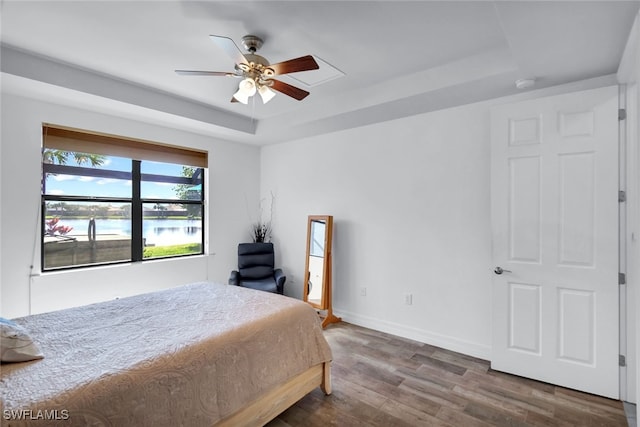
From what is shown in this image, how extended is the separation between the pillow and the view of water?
220 centimetres

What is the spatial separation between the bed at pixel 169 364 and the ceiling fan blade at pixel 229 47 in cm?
174

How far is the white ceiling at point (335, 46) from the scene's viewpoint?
76.3 inches

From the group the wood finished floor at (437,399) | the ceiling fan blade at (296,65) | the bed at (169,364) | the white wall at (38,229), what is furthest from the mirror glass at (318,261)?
the ceiling fan blade at (296,65)

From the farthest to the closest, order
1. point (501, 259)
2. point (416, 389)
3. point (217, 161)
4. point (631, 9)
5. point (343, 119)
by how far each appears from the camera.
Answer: point (217, 161), point (343, 119), point (501, 259), point (416, 389), point (631, 9)

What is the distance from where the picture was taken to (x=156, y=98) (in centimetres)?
332

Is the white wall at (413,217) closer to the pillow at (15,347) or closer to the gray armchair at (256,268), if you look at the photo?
the gray armchair at (256,268)

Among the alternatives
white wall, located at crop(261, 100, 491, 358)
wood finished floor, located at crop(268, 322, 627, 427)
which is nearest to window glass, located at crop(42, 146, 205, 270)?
white wall, located at crop(261, 100, 491, 358)

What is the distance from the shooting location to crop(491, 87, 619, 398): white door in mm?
2314

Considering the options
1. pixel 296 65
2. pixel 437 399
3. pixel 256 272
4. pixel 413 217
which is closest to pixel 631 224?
pixel 413 217

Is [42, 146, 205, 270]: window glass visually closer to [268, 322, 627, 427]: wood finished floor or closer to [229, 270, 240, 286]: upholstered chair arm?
[229, 270, 240, 286]: upholstered chair arm

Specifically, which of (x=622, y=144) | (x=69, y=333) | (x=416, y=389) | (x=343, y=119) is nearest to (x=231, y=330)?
(x=69, y=333)

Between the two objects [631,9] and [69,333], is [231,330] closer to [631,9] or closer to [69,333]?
[69,333]

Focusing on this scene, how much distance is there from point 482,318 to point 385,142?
83.2 inches

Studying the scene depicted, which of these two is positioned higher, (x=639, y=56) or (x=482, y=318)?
(x=639, y=56)
